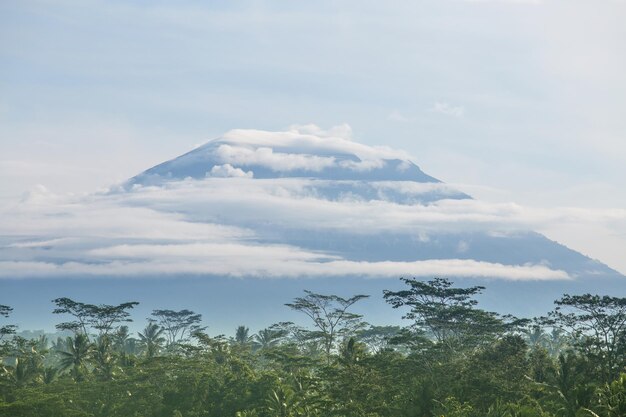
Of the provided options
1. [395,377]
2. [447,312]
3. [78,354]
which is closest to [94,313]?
[78,354]

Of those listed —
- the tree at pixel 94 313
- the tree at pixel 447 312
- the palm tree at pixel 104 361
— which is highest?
the tree at pixel 447 312

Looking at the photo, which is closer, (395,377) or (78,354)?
(395,377)

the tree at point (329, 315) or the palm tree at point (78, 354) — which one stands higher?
the tree at point (329, 315)

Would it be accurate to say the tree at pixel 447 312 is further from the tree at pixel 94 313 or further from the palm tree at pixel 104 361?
the tree at pixel 94 313

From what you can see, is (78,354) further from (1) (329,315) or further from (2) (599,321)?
(2) (599,321)

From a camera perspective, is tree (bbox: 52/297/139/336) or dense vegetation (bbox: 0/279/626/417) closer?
dense vegetation (bbox: 0/279/626/417)

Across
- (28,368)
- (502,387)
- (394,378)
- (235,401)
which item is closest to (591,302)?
(502,387)

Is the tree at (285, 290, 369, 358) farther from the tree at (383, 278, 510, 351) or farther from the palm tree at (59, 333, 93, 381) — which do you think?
the palm tree at (59, 333, 93, 381)

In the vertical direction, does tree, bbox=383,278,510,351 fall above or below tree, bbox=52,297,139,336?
above

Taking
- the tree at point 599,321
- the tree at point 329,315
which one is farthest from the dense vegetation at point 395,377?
the tree at point 329,315

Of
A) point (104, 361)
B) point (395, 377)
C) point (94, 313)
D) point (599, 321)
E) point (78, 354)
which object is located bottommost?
point (104, 361)

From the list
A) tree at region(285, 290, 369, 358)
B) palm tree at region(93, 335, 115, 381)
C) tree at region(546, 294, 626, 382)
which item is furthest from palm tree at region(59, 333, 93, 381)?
tree at region(546, 294, 626, 382)

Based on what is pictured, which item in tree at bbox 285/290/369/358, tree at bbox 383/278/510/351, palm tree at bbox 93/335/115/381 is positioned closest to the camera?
tree at bbox 383/278/510/351

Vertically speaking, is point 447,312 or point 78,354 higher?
point 447,312
